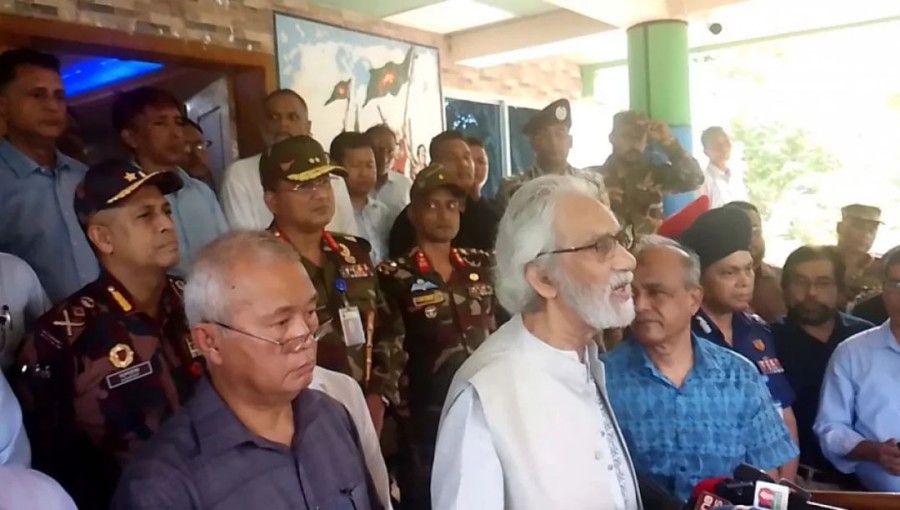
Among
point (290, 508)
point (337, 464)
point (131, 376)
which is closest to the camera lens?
point (290, 508)

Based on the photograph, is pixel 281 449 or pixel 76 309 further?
pixel 76 309

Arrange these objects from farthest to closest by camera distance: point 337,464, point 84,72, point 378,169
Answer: point 84,72 < point 378,169 < point 337,464

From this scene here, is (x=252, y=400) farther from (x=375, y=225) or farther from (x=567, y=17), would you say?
(x=567, y=17)

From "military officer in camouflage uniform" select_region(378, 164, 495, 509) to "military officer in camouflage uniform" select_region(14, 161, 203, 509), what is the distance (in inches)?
38.0

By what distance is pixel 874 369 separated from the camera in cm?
254

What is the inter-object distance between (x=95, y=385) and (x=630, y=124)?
2.58 meters

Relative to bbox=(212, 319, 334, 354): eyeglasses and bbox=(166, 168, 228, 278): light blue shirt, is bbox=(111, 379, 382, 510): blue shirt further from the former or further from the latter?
bbox=(166, 168, 228, 278): light blue shirt

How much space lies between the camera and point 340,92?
208 inches

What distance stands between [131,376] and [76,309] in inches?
8.8

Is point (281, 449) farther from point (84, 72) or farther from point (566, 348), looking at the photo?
point (84, 72)

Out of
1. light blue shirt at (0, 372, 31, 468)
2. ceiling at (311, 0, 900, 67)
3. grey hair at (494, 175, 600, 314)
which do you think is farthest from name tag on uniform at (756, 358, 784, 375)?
ceiling at (311, 0, 900, 67)

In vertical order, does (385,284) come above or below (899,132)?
below

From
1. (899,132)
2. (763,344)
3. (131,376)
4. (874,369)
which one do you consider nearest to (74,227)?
(131,376)

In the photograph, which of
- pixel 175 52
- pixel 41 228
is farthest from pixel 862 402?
pixel 175 52
